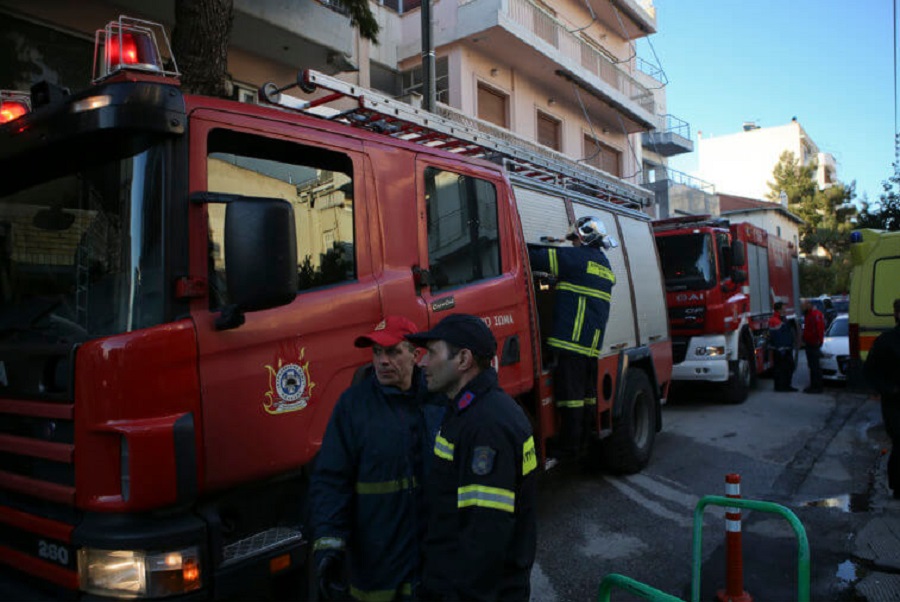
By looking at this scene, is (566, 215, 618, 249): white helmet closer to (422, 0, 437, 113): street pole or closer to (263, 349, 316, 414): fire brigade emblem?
(263, 349, 316, 414): fire brigade emblem

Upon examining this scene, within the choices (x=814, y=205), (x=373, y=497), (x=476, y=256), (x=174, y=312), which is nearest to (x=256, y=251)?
(x=174, y=312)

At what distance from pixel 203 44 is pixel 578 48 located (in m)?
15.6

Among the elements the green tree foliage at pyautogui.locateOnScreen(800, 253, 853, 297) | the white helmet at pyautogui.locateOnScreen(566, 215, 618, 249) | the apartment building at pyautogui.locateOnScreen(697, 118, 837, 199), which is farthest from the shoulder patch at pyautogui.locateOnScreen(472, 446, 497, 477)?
the apartment building at pyautogui.locateOnScreen(697, 118, 837, 199)

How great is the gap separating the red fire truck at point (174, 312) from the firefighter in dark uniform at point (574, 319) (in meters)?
1.52

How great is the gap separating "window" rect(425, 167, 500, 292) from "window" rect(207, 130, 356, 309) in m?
0.64

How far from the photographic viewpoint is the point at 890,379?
18.4ft

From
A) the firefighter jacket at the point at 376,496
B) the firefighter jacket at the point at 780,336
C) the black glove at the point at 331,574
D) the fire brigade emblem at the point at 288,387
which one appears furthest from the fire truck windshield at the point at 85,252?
the firefighter jacket at the point at 780,336

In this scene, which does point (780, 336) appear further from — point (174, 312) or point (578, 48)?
point (174, 312)

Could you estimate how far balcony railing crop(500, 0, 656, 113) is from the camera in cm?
1641

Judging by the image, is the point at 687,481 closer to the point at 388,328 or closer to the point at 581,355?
the point at 581,355

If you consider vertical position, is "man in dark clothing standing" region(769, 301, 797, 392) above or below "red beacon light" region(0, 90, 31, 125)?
below

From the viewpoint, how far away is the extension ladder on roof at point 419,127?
11.8ft

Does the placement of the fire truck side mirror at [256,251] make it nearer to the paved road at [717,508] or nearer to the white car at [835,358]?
the paved road at [717,508]

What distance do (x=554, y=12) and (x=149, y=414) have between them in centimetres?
1930
